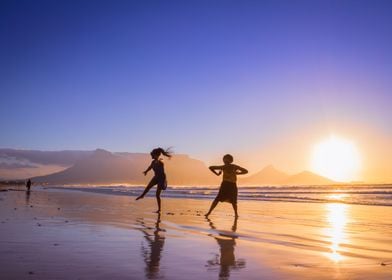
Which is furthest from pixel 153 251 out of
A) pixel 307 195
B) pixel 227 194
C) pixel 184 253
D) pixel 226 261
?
pixel 307 195

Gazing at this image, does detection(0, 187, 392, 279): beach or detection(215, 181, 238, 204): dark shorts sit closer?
detection(0, 187, 392, 279): beach

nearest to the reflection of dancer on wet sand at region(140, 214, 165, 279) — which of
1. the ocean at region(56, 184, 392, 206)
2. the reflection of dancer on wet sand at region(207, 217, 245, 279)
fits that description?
the reflection of dancer on wet sand at region(207, 217, 245, 279)

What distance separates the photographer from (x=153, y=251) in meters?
6.18

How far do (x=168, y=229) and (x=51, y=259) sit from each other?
13.4ft

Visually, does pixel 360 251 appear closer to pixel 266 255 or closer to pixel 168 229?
pixel 266 255

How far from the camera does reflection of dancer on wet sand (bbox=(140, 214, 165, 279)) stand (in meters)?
4.79

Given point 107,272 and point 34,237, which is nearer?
point 107,272

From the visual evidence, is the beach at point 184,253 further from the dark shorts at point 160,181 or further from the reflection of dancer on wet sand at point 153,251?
the dark shorts at point 160,181

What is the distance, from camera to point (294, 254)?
620 centimetres

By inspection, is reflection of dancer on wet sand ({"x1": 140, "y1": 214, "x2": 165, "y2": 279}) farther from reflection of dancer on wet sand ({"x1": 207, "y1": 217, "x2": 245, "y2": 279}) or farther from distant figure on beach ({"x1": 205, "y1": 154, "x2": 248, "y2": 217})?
distant figure on beach ({"x1": 205, "y1": 154, "x2": 248, "y2": 217})

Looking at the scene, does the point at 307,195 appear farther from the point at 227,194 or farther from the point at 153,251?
the point at 153,251

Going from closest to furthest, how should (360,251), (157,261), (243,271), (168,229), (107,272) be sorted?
(107,272) → (243,271) → (157,261) → (360,251) → (168,229)

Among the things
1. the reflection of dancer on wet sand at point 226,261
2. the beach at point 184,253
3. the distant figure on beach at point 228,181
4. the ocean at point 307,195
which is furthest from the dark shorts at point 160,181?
the ocean at point 307,195

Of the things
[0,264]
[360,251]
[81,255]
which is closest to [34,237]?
[81,255]
